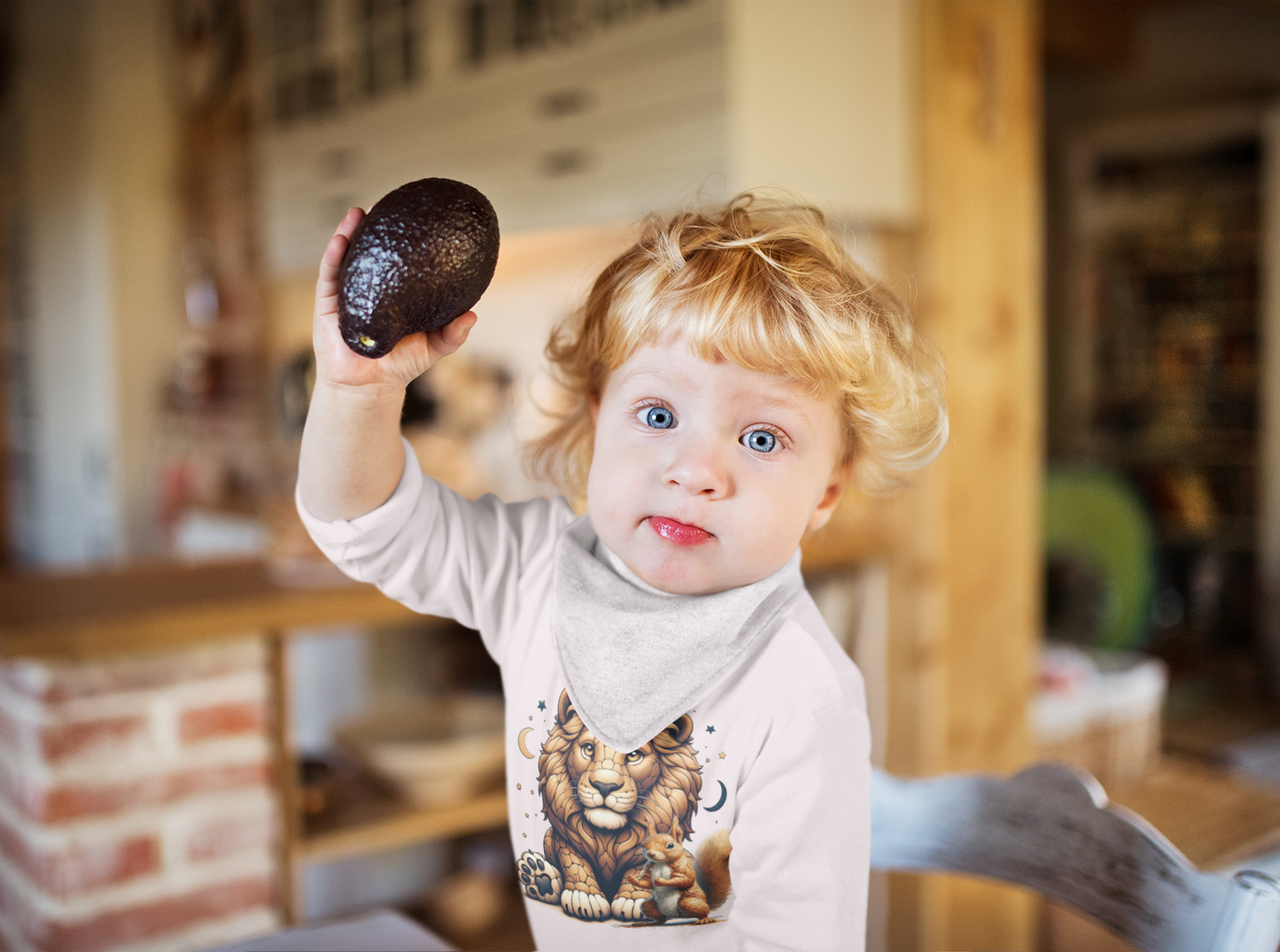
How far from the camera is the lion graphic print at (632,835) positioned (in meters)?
0.52

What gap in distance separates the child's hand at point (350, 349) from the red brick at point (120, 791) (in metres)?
0.97

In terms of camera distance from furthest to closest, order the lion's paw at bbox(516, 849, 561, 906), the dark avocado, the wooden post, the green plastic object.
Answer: the green plastic object
the wooden post
the lion's paw at bbox(516, 849, 561, 906)
the dark avocado

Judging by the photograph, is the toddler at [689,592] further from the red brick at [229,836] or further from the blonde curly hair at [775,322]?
the red brick at [229,836]

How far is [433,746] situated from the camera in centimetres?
154

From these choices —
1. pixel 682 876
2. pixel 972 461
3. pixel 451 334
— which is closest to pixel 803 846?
pixel 682 876

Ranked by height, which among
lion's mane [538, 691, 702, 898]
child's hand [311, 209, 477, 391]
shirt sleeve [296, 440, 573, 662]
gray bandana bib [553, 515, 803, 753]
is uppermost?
child's hand [311, 209, 477, 391]

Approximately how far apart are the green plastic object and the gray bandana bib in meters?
3.56

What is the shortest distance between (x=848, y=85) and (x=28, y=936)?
1.67 m

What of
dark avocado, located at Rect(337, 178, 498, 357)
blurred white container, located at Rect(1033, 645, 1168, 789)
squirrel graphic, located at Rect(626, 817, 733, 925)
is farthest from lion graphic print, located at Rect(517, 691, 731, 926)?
blurred white container, located at Rect(1033, 645, 1168, 789)

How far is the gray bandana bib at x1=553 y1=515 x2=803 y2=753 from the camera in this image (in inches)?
21.0

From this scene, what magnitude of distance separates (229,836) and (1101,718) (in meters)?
1.66

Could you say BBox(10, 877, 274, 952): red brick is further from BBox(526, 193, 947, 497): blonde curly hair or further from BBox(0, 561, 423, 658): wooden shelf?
BBox(526, 193, 947, 497): blonde curly hair

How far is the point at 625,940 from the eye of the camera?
535mm

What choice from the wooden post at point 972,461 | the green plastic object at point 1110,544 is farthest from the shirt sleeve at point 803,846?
the green plastic object at point 1110,544
